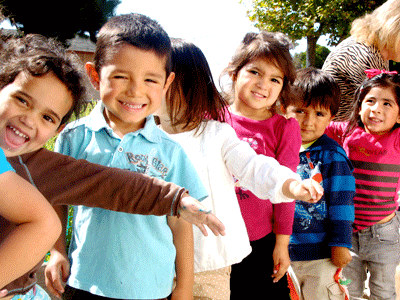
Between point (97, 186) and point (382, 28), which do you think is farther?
point (382, 28)

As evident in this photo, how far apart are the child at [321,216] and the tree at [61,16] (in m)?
15.2

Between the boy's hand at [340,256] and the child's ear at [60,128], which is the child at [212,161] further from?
the boy's hand at [340,256]

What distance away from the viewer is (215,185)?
1.69 metres

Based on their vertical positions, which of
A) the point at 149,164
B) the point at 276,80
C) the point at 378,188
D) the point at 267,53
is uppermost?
the point at 267,53

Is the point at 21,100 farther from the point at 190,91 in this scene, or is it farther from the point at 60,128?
the point at 190,91

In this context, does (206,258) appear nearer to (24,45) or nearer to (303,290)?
(303,290)

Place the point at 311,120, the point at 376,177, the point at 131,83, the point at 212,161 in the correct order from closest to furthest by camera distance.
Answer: the point at 131,83
the point at 212,161
the point at 311,120
the point at 376,177

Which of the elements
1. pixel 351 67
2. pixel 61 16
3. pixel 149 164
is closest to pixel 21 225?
pixel 149 164

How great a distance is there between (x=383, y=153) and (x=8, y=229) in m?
2.31

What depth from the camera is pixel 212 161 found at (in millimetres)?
1702

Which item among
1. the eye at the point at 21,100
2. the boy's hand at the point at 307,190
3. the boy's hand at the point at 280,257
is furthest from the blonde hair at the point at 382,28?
the eye at the point at 21,100

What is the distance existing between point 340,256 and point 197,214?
4.35ft

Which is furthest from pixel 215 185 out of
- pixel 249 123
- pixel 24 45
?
pixel 24 45

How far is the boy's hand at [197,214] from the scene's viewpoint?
1.19m
